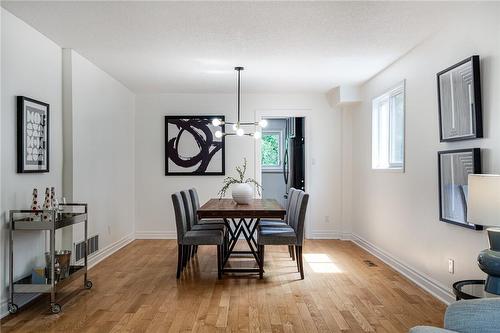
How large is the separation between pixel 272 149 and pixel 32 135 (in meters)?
6.28

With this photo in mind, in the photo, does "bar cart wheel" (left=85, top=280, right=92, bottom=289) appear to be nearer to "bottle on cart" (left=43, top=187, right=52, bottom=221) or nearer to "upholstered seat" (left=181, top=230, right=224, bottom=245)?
"bottle on cart" (left=43, top=187, right=52, bottom=221)

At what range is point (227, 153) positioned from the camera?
6715mm

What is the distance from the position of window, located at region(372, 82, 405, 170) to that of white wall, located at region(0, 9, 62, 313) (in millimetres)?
3679

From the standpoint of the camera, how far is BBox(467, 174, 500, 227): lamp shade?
7.51 feet

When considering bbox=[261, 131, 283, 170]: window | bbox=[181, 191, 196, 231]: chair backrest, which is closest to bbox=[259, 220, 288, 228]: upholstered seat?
bbox=[181, 191, 196, 231]: chair backrest

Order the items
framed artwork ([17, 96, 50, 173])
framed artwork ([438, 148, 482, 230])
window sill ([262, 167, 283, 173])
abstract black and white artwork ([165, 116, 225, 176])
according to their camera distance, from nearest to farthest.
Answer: framed artwork ([438, 148, 482, 230]), framed artwork ([17, 96, 50, 173]), abstract black and white artwork ([165, 116, 225, 176]), window sill ([262, 167, 283, 173])

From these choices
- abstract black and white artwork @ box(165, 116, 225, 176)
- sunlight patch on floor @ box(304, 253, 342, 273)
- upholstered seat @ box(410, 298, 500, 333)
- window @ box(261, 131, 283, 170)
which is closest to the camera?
upholstered seat @ box(410, 298, 500, 333)

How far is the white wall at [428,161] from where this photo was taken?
2.90 metres

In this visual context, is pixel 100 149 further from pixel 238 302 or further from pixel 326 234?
pixel 326 234

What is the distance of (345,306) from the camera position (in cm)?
341

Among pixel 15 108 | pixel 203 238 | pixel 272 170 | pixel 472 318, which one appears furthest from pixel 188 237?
pixel 272 170

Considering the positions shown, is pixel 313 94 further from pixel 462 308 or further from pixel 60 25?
pixel 462 308

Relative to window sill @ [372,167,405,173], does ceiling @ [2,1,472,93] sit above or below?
above

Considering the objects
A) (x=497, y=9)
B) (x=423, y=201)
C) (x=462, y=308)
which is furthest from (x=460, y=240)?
(x=462, y=308)
